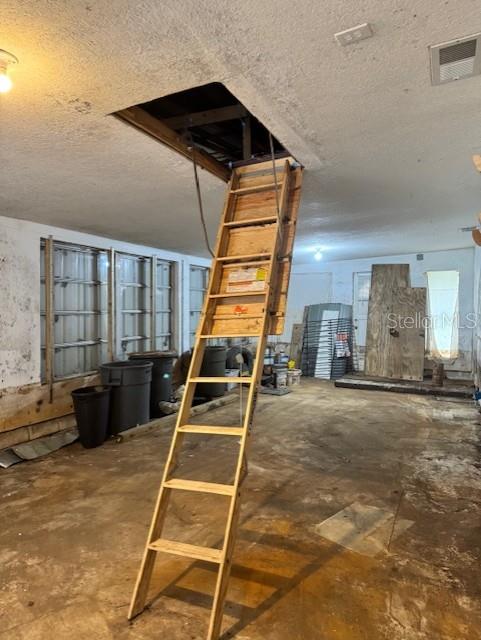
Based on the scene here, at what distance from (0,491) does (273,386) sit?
4869 millimetres

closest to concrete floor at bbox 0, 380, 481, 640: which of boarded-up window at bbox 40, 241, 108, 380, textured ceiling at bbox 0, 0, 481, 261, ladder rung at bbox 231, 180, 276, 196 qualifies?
boarded-up window at bbox 40, 241, 108, 380

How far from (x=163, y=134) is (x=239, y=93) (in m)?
0.66

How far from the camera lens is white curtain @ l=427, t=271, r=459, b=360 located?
7.84m

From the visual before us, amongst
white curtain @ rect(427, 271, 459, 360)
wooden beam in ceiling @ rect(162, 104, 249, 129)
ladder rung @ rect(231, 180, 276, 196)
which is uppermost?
wooden beam in ceiling @ rect(162, 104, 249, 129)

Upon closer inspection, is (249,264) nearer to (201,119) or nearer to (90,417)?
(201,119)

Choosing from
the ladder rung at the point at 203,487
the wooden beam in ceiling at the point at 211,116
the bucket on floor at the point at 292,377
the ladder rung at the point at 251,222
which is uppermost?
the wooden beam in ceiling at the point at 211,116

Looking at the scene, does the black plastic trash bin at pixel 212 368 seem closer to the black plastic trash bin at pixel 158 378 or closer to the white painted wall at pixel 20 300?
the black plastic trash bin at pixel 158 378

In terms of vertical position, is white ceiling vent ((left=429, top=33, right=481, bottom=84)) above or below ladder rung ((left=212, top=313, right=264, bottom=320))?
above

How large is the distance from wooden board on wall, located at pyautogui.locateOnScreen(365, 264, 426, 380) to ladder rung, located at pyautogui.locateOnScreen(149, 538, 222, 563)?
6358 mm

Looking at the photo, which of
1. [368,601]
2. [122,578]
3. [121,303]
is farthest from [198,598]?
[121,303]

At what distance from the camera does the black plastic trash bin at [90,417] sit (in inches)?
170

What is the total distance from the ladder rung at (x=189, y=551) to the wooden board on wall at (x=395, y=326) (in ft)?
20.9

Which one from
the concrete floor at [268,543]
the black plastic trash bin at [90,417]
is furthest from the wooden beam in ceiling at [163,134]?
the black plastic trash bin at [90,417]

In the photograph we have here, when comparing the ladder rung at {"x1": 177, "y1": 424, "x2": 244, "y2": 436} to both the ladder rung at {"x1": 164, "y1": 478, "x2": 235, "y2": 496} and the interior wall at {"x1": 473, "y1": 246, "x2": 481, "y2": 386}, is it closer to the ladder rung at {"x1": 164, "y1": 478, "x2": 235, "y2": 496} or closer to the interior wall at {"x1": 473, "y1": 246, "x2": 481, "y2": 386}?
the ladder rung at {"x1": 164, "y1": 478, "x2": 235, "y2": 496}
